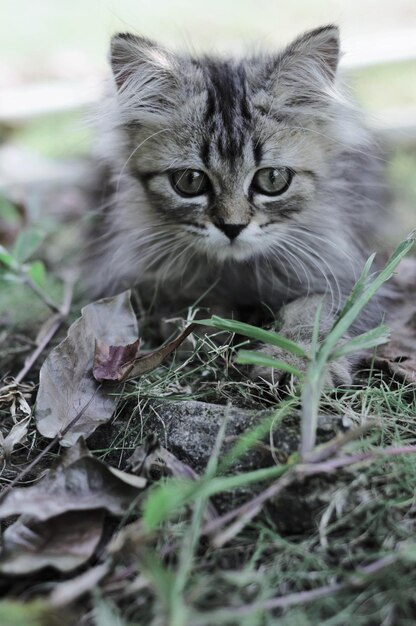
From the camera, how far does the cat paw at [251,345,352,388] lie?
175 cm

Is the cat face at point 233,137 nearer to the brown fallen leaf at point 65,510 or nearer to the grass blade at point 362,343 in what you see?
the grass blade at point 362,343

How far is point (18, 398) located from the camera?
1860 mm

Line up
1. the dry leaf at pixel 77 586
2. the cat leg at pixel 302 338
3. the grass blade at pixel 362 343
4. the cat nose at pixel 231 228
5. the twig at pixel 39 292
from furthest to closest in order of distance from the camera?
the twig at pixel 39 292, the cat nose at pixel 231 228, the cat leg at pixel 302 338, the grass blade at pixel 362 343, the dry leaf at pixel 77 586

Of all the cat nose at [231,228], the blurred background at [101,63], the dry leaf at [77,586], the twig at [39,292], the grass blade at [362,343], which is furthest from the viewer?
the blurred background at [101,63]

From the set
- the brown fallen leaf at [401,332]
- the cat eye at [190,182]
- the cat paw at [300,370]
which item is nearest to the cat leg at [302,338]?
the cat paw at [300,370]

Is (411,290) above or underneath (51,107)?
underneath

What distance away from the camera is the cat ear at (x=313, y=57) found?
6.50 feet

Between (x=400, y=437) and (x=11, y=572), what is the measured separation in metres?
0.88

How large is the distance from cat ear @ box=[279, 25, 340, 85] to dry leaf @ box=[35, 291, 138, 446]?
91cm

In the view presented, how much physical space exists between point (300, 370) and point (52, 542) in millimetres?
746

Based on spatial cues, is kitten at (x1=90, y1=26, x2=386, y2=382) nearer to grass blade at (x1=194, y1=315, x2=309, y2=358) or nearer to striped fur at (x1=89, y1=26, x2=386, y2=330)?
striped fur at (x1=89, y1=26, x2=386, y2=330)

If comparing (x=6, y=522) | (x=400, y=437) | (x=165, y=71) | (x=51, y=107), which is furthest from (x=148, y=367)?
(x=51, y=107)

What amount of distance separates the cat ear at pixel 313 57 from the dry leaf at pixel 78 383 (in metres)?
0.91

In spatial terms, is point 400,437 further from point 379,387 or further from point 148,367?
point 148,367
